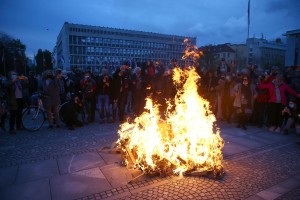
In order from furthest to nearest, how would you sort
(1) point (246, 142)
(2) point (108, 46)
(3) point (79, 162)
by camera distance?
(2) point (108, 46) < (1) point (246, 142) < (3) point (79, 162)

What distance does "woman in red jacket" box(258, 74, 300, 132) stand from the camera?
29.1 feet

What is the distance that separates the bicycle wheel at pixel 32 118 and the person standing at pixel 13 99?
183 millimetres

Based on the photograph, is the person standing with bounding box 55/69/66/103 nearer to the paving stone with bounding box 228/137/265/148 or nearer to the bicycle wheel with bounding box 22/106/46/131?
the bicycle wheel with bounding box 22/106/46/131

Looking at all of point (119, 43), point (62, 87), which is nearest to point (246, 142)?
point (62, 87)

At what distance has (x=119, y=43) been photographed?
124m

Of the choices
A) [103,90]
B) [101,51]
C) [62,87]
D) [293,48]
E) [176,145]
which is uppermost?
[101,51]

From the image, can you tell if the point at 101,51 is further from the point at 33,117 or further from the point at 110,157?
the point at 110,157

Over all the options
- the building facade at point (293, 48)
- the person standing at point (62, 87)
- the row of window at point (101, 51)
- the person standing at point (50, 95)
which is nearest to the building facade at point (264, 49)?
the row of window at point (101, 51)

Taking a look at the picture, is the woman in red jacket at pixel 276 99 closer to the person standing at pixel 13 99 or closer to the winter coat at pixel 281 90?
the winter coat at pixel 281 90

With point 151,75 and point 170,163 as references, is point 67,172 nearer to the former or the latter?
point 170,163

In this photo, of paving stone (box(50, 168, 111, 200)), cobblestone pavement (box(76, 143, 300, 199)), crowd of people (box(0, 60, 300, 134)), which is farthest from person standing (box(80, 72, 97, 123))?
cobblestone pavement (box(76, 143, 300, 199))

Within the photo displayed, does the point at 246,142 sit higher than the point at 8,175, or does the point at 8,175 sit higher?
the point at 246,142

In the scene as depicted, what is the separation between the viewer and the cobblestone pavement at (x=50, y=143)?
6133mm

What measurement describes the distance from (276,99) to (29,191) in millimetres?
8790
